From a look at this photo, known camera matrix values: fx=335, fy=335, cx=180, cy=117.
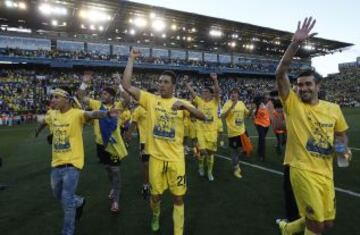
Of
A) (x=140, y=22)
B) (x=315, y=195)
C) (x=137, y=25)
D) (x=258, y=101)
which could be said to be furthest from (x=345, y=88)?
(x=315, y=195)

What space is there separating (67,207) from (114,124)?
88.9 inches

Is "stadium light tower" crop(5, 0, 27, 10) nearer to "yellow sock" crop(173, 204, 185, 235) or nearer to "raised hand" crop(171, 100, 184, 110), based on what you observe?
"raised hand" crop(171, 100, 184, 110)

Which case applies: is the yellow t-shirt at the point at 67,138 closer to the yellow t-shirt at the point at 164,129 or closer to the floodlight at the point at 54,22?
the yellow t-shirt at the point at 164,129

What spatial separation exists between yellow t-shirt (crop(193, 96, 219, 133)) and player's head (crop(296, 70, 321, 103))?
5.14 m

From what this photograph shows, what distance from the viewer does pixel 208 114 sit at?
9.40m

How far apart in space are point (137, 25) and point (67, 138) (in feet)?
147

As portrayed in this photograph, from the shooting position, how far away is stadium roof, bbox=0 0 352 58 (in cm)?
4022

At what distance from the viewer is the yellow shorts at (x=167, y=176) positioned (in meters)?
5.07

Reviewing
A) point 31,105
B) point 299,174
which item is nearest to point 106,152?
point 299,174

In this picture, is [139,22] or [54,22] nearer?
[54,22]

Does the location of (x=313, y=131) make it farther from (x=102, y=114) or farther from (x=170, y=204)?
(x=170, y=204)

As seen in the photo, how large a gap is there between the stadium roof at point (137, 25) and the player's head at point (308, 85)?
39.4 meters

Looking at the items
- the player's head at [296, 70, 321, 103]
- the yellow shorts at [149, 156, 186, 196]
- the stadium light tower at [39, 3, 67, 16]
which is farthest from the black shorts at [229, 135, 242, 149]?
the stadium light tower at [39, 3, 67, 16]

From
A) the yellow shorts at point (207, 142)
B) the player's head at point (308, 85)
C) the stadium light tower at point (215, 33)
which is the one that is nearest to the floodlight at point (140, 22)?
the stadium light tower at point (215, 33)
